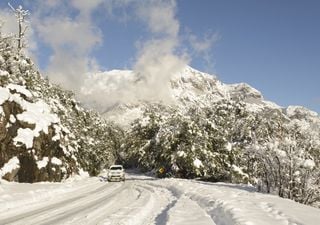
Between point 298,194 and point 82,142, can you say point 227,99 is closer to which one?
point 82,142

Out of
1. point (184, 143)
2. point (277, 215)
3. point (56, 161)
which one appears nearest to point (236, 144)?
point (184, 143)

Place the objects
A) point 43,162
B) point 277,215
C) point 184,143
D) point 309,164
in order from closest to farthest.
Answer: point 277,215, point 309,164, point 43,162, point 184,143

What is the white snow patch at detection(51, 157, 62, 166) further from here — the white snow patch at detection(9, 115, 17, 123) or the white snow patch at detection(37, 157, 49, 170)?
the white snow patch at detection(9, 115, 17, 123)

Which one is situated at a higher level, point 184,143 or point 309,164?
point 184,143

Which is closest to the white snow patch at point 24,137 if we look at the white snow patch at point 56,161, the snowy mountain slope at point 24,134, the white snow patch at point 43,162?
the snowy mountain slope at point 24,134

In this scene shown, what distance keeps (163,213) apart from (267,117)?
55971 millimetres

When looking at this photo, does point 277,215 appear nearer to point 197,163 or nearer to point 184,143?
point 197,163

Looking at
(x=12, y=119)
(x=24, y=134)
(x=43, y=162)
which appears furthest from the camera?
(x=43, y=162)

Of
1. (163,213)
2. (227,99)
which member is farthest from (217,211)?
(227,99)

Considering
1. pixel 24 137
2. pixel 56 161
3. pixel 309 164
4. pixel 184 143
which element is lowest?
pixel 309 164

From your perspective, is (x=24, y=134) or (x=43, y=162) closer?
(x=24, y=134)

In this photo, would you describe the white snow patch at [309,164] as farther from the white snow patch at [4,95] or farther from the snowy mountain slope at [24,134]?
the white snow patch at [4,95]

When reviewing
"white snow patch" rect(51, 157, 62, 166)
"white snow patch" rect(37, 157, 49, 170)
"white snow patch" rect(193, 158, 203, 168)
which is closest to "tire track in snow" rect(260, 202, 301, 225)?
"white snow patch" rect(37, 157, 49, 170)

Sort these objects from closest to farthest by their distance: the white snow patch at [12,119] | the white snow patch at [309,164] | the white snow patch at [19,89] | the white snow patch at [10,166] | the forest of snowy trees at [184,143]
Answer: the white snow patch at [309,164] → the forest of snowy trees at [184,143] → the white snow patch at [10,166] → the white snow patch at [12,119] → the white snow patch at [19,89]
